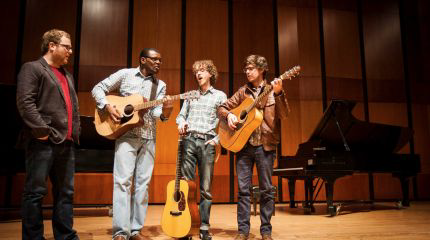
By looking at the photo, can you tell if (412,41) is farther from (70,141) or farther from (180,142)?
(70,141)

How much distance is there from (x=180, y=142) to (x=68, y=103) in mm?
1026

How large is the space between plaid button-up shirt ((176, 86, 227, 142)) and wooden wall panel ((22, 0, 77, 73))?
434 cm

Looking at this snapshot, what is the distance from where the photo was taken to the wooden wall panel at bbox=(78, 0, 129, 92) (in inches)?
270

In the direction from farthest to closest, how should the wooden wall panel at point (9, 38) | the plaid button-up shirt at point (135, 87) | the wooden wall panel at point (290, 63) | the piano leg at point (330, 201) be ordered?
the wooden wall panel at point (290, 63) → the wooden wall panel at point (9, 38) → the piano leg at point (330, 201) → the plaid button-up shirt at point (135, 87)

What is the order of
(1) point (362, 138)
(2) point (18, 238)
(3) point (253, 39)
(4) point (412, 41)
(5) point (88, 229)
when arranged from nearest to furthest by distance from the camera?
(2) point (18, 238) < (5) point (88, 229) < (1) point (362, 138) < (3) point (253, 39) < (4) point (412, 41)

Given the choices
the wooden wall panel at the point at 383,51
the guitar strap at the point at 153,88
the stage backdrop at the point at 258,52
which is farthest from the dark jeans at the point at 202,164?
the wooden wall panel at the point at 383,51

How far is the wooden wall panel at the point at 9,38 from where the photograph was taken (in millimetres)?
6493

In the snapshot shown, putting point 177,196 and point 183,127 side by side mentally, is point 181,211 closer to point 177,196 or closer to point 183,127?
point 177,196

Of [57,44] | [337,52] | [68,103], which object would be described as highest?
[337,52]

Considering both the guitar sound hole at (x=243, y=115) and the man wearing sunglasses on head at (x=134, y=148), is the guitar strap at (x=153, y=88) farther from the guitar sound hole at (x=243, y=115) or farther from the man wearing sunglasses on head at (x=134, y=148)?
the guitar sound hole at (x=243, y=115)

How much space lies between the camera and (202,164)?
10.4ft

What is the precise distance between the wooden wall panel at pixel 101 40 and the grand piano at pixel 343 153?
3.83m

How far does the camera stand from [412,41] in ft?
27.3

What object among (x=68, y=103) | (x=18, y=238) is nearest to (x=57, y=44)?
(x=68, y=103)
